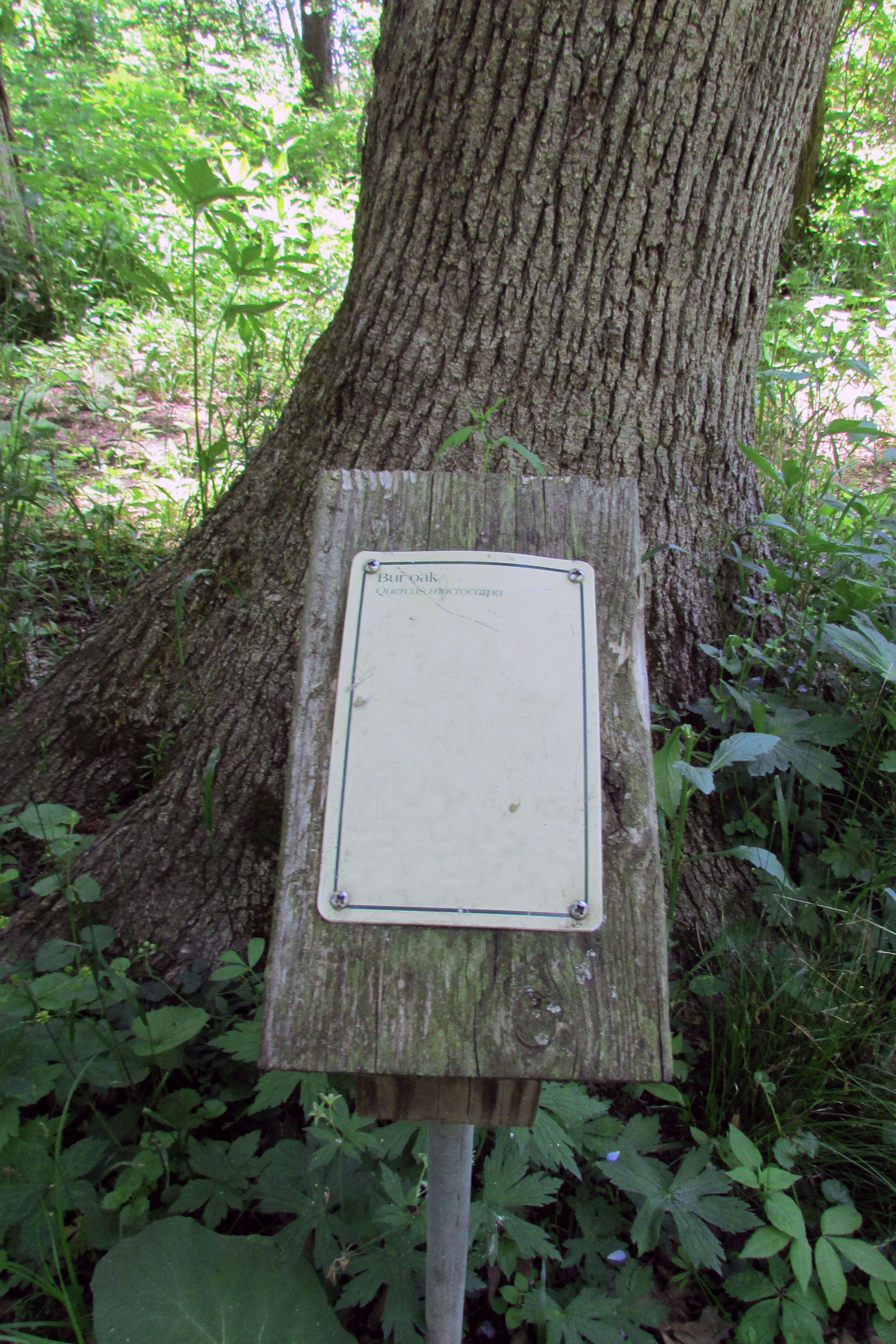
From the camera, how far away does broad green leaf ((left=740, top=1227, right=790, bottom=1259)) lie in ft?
3.99

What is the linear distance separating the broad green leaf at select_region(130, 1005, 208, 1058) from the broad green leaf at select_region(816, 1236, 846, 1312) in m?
1.14

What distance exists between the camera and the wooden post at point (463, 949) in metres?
0.81

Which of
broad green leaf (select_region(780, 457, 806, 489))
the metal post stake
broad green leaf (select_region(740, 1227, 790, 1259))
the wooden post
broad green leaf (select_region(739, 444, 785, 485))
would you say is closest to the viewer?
the wooden post

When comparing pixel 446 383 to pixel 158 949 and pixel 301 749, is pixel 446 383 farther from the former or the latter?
pixel 158 949

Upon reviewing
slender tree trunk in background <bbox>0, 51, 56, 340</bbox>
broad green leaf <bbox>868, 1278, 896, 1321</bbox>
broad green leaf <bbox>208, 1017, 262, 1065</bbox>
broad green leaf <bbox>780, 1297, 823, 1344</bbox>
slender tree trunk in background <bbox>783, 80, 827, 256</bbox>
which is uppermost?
slender tree trunk in background <bbox>783, 80, 827, 256</bbox>

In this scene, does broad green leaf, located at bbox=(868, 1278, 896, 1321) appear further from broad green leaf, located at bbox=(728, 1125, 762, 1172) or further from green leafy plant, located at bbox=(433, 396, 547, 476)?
green leafy plant, located at bbox=(433, 396, 547, 476)

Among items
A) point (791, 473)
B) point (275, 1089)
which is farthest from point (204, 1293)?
point (791, 473)

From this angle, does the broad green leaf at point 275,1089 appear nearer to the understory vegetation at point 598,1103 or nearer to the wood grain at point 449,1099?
the understory vegetation at point 598,1103

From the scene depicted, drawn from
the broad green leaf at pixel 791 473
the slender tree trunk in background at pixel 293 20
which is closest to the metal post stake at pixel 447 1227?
the broad green leaf at pixel 791 473

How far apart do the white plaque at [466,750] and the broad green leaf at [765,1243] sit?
0.83m

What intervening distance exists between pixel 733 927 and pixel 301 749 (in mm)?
1177

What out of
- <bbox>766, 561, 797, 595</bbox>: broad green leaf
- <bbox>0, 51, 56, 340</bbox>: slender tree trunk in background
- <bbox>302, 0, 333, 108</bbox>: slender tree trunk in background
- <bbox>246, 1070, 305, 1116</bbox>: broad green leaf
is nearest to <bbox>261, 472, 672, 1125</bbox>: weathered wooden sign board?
<bbox>246, 1070, 305, 1116</bbox>: broad green leaf

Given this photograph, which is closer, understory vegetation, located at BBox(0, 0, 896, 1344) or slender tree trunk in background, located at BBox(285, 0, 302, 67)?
understory vegetation, located at BBox(0, 0, 896, 1344)

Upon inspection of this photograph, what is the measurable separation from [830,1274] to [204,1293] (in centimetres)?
102
